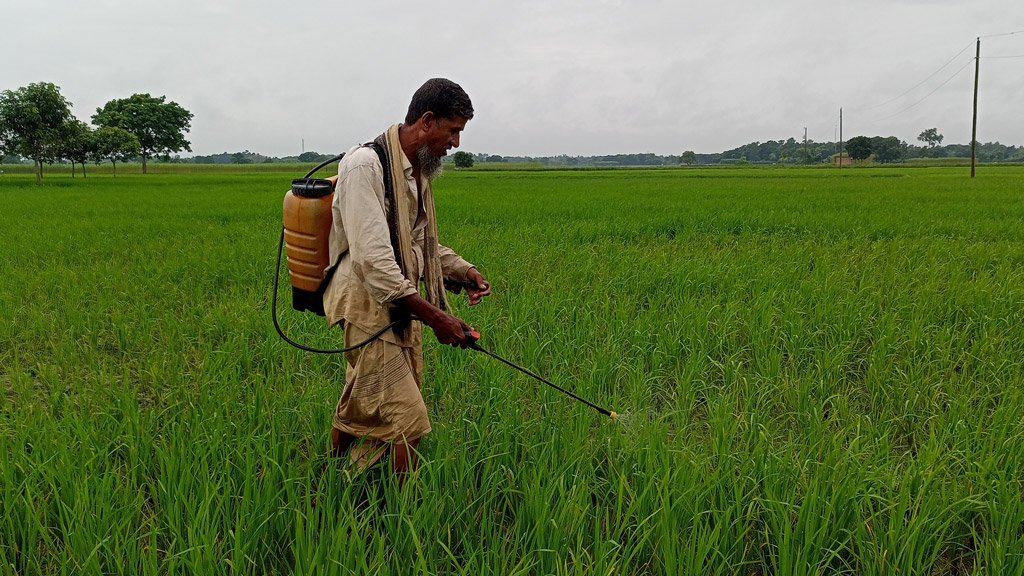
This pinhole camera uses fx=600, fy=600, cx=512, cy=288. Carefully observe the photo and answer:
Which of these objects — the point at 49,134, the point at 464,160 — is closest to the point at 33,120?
the point at 49,134

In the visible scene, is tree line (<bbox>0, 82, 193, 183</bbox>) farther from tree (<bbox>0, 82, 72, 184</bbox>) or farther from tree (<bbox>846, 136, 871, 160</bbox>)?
tree (<bbox>846, 136, 871, 160</bbox>)

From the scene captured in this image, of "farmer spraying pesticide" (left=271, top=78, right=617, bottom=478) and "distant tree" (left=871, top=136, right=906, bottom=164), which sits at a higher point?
"distant tree" (left=871, top=136, right=906, bottom=164)

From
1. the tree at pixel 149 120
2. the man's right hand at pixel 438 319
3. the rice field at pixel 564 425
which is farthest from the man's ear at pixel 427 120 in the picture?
the tree at pixel 149 120

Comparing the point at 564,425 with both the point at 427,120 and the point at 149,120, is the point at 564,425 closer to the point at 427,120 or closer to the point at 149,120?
the point at 427,120

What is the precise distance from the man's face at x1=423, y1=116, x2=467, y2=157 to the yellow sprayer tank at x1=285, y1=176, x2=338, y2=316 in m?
0.31

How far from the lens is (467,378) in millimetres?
2982

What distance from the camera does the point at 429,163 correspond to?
190cm

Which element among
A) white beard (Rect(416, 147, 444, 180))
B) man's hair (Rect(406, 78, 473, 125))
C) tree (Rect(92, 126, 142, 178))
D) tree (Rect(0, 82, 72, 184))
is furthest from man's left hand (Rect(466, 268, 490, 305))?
tree (Rect(92, 126, 142, 178))

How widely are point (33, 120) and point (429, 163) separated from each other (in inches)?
1168

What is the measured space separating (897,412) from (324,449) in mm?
2436

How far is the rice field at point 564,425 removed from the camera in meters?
1.63

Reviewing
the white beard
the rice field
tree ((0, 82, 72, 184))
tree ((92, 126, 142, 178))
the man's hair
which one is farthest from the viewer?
tree ((92, 126, 142, 178))

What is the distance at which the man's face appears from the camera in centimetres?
178

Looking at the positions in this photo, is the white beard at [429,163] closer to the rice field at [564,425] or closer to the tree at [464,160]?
the rice field at [564,425]
